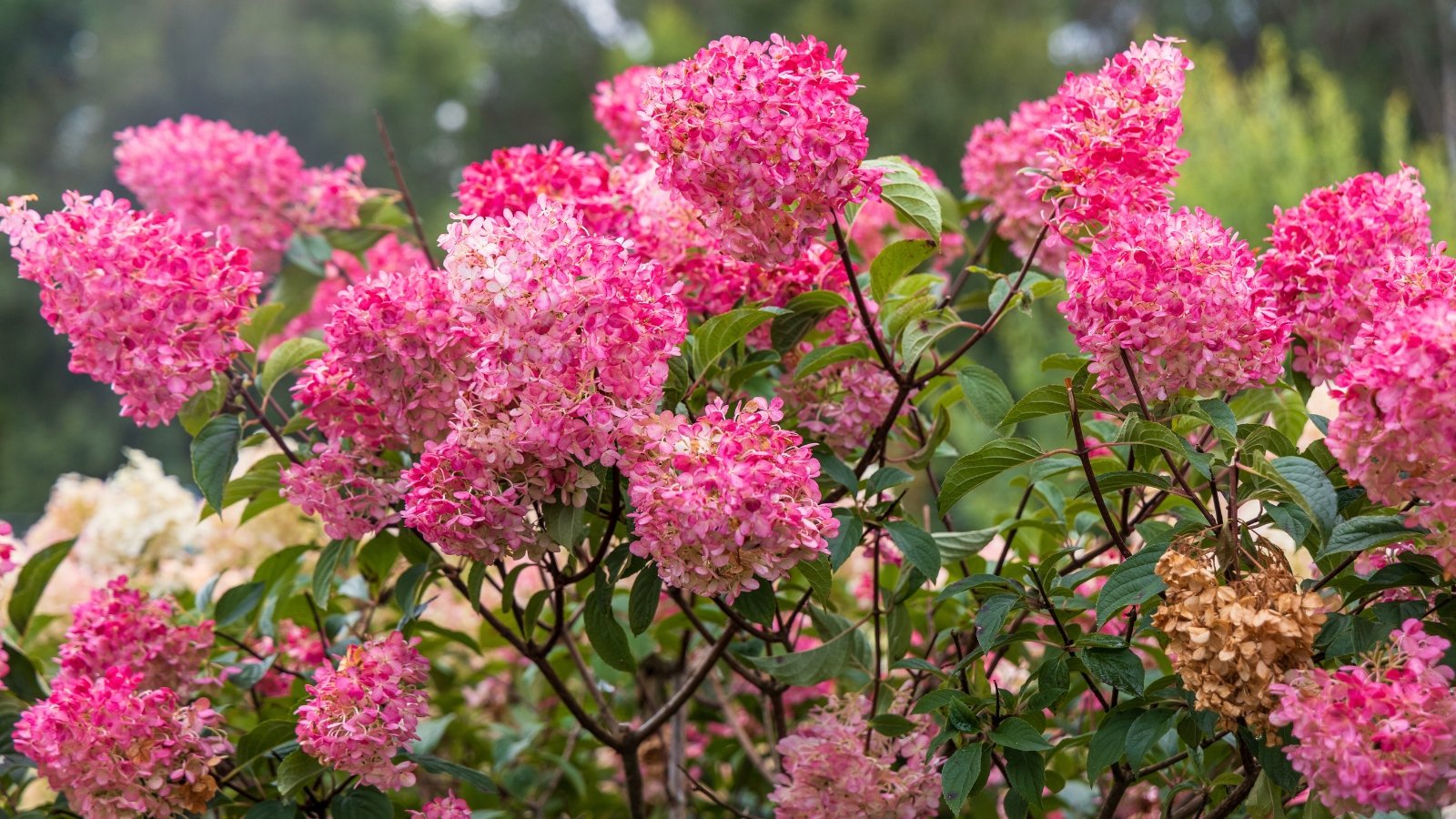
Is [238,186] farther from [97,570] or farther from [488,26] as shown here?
[488,26]

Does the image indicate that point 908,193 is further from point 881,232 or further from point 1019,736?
point 881,232

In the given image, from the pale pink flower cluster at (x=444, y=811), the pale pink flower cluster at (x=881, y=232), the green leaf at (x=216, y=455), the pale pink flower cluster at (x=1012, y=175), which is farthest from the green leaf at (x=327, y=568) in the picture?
the pale pink flower cluster at (x=1012, y=175)

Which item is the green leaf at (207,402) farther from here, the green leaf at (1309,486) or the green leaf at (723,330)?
the green leaf at (1309,486)

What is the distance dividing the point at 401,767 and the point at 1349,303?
0.85 meters

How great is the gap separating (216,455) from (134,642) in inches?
10.0

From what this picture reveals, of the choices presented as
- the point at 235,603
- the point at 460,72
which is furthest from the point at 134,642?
the point at 460,72

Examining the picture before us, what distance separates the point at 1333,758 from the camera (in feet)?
2.47

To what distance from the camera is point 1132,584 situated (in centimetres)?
90

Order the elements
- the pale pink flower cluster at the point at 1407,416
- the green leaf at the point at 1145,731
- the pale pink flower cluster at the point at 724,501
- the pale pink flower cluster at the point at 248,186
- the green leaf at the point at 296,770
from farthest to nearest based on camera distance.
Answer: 1. the pale pink flower cluster at the point at 248,186
2. the green leaf at the point at 296,770
3. the green leaf at the point at 1145,731
4. the pale pink flower cluster at the point at 724,501
5. the pale pink flower cluster at the point at 1407,416

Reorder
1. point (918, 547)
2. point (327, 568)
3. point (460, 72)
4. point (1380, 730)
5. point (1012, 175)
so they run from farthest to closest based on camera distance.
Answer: point (460, 72)
point (1012, 175)
point (327, 568)
point (918, 547)
point (1380, 730)

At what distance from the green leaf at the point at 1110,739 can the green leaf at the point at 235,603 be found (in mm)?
863

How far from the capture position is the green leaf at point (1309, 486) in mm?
856

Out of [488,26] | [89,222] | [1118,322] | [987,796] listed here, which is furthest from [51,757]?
[488,26]

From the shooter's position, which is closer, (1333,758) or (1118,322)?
(1333,758)
